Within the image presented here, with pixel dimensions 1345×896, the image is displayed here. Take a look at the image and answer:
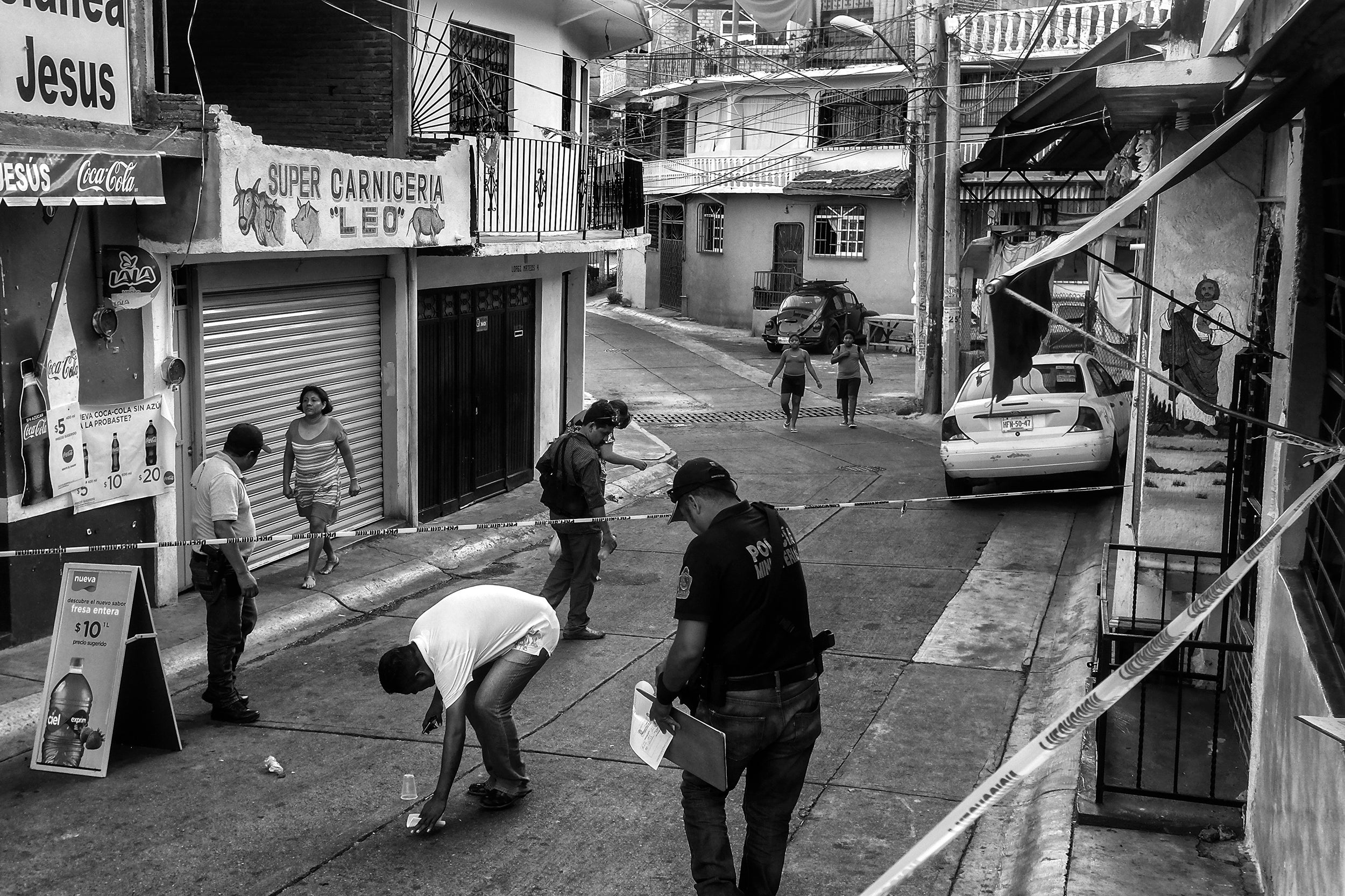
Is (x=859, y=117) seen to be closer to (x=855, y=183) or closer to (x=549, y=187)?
(x=855, y=183)

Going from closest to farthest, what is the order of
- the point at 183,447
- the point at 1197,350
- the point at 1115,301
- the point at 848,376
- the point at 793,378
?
1. the point at 1197,350
2. the point at 183,447
3. the point at 1115,301
4. the point at 793,378
5. the point at 848,376

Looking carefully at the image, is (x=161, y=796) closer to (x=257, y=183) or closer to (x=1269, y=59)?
(x=257, y=183)

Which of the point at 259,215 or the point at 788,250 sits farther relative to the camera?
the point at 788,250

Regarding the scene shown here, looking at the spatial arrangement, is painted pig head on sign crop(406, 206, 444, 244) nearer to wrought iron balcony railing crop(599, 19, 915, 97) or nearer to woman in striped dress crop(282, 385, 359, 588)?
woman in striped dress crop(282, 385, 359, 588)

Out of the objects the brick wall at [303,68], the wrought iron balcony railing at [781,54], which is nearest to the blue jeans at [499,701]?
the brick wall at [303,68]

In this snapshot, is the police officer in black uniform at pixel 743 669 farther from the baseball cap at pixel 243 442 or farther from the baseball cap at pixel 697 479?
the baseball cap at pixel 243 442

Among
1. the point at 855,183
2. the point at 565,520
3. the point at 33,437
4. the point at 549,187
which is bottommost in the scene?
the point at 565,520

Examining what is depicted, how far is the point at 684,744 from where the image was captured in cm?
506

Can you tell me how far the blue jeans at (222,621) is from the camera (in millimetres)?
7758

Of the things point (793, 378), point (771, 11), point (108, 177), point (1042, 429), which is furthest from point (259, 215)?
point (771, 11)

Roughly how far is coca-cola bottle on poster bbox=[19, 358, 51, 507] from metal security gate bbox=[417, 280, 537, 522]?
16.1 ft

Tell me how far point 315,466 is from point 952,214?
12.6 meters

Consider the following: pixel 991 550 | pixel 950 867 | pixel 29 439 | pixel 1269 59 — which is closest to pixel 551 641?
pixel 950 867

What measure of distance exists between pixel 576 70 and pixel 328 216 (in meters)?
7.13
